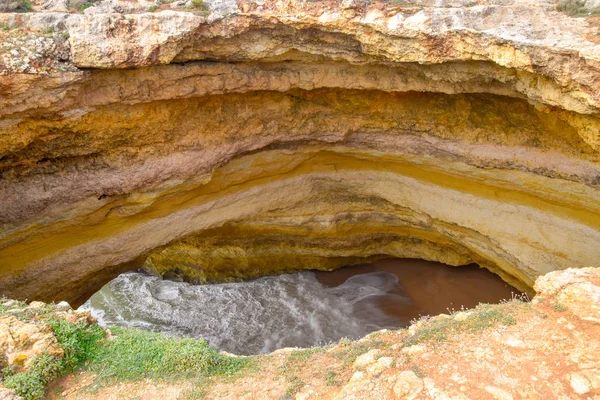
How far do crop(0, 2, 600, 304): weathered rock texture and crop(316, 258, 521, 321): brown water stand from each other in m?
0.52

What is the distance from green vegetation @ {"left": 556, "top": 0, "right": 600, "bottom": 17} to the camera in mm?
5809

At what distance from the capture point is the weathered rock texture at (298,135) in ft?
19.4

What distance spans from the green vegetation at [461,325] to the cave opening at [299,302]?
4.50 m

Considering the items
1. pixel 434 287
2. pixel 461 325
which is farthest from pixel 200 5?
pixel 434 287

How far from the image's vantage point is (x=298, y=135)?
343 inches

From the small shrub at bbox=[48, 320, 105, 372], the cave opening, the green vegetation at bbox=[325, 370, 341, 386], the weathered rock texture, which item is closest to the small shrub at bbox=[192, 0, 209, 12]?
the weathered rock texture

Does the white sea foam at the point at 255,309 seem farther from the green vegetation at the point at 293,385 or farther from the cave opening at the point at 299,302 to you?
the green vegetation at the point at 293,385

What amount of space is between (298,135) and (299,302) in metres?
4.15

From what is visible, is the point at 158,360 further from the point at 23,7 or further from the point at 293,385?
the point at 23,7

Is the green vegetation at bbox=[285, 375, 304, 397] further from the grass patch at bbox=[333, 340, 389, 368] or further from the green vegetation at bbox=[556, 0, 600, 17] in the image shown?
the green vegetation at bbox=[556, 0, 600, 17]

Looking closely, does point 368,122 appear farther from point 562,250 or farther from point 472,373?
point 472,373

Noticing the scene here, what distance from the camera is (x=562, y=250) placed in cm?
785

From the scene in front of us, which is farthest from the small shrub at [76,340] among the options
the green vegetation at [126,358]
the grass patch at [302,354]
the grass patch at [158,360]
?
the grass patch at [302,354]

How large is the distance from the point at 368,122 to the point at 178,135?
3.58 meters
